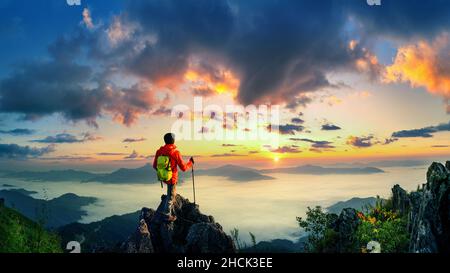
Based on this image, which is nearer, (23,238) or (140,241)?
(23,238)

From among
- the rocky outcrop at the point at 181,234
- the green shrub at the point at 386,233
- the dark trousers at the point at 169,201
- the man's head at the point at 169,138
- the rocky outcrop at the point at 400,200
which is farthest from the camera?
the rocky outcrop at the point at 400,200

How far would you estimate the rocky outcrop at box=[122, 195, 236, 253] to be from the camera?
1473 centimetres

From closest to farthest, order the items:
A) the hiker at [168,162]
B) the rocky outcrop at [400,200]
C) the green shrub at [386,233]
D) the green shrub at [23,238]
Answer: the green shrub at [23,238] < the hiker at [168,162] < the green shrub at [386,233] < the rocky outcrop at [400,200]

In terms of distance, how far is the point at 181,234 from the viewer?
1595 centimetres

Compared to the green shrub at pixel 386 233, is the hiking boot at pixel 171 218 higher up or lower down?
higher up

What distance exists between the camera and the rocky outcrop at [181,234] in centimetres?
1473

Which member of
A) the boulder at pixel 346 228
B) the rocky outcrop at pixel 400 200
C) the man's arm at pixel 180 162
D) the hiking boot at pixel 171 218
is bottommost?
the boulder at pixel 346 228

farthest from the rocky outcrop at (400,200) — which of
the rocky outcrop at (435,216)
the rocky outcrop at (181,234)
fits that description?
the rocky outcrop at (181,234)

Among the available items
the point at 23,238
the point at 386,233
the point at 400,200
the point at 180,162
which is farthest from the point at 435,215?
the point at 23,238

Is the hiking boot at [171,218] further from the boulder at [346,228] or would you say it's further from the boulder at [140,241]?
the boulder at [346,228]

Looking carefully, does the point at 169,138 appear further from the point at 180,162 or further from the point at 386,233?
the point at 386,233
